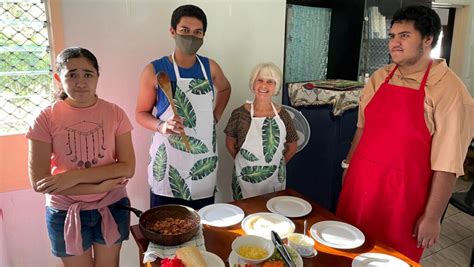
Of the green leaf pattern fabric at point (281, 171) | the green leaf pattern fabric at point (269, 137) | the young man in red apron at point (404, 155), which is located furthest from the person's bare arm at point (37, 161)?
the young man in red apron at point (404, 155)

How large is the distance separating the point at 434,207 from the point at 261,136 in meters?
0.84

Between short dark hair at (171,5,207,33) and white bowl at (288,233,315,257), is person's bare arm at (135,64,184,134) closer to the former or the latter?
short dark hair at (171,5,207,33)

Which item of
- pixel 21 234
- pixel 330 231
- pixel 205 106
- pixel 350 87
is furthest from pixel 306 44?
pixel 21 234

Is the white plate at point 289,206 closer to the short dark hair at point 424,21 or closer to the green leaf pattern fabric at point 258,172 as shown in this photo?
the green leaf pattern fabric at point 258,172

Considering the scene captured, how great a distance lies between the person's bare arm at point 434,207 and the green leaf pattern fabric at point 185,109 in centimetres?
109

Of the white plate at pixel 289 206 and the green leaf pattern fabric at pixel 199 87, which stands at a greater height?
the green leaf pattern fabric at pixel 199 87

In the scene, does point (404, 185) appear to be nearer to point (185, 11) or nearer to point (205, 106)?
point (205, 106)

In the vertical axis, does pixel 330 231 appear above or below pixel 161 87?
below

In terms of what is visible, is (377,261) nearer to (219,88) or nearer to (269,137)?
(269,137)

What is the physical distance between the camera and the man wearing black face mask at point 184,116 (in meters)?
1.72

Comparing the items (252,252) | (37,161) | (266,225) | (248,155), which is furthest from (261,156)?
(37,161)

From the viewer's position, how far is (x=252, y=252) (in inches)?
48.4

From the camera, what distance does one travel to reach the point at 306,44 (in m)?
2.97

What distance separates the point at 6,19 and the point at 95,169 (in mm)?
959
